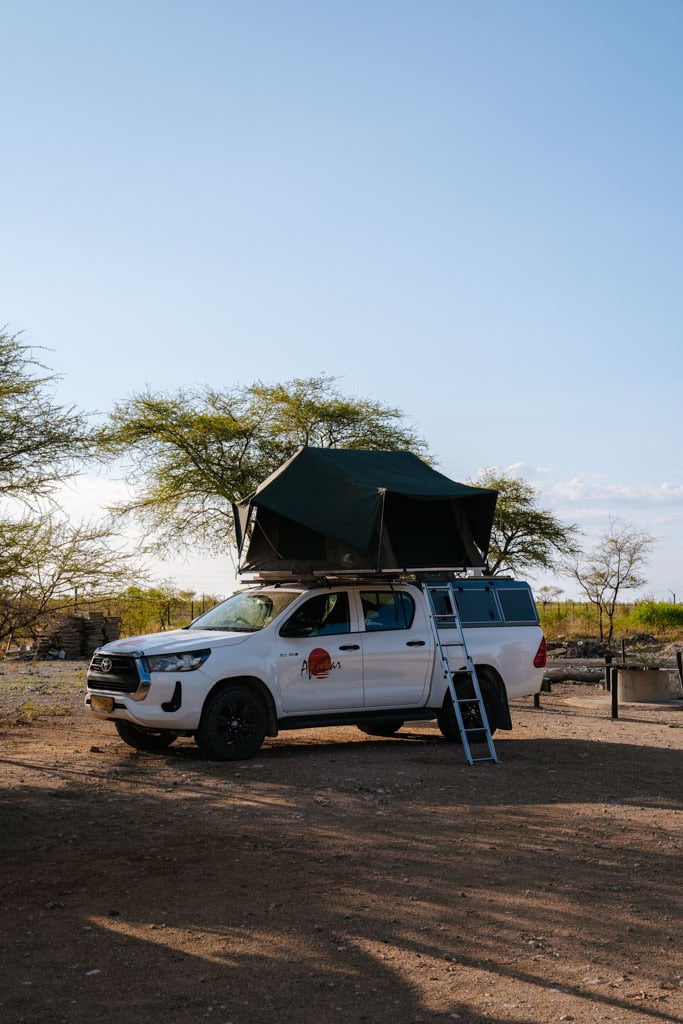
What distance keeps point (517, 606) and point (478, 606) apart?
61 centimetres

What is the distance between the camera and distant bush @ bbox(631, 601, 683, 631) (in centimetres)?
4472

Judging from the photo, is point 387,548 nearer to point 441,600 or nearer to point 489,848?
point 441,600

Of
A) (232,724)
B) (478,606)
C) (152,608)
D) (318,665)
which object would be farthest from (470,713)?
(152,608)

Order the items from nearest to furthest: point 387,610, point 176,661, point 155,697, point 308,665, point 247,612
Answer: point 155,697
point 176,661
point 308,665
point 247,612
point 387,610

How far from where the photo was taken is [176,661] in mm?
12180

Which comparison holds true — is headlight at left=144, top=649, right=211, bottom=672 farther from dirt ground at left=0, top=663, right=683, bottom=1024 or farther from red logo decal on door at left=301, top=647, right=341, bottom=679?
red logo decal on door at left=301, top=647, right=341, bottom=679

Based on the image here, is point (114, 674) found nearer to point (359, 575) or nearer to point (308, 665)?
point (308, 665)

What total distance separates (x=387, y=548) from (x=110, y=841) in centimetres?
554

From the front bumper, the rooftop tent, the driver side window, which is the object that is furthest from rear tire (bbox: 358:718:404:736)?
the front bumper

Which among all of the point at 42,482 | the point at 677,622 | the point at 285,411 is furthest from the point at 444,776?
the point at 677,622

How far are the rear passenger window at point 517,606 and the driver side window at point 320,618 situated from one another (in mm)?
2466

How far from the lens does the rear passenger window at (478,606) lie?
14445 mm

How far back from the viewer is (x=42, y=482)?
15602 mm

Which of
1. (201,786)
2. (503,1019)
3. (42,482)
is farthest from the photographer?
(42,482)
